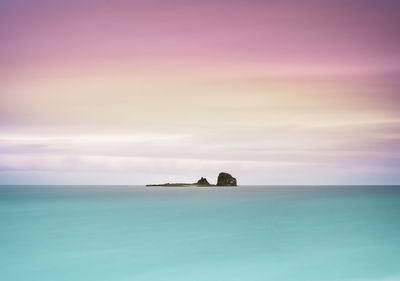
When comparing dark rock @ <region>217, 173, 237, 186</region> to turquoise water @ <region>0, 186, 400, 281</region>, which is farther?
dark rock @ <region>217, 173, 237, 186</region>

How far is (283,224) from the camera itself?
141ft

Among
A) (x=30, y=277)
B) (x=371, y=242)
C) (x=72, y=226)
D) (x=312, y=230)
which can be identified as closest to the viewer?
(x=30, y=277)

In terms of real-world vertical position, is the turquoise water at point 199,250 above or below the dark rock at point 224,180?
below

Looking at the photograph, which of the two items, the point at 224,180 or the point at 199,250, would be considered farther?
the point at 224,180

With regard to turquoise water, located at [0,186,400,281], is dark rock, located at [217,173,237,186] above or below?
above

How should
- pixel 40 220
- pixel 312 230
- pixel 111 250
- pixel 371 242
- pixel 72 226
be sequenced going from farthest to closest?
1. pixel 40 220
2. pixel 72 226
3. pixel 312 230
4. pixel 371 242
5. pixel 111 250

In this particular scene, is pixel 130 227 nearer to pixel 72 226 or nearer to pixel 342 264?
pixel 72 226

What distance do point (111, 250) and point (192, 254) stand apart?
525cm

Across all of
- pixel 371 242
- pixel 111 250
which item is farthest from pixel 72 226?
pixel 371 242

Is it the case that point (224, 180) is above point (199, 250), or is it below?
above

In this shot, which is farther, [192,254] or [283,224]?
[283,224]

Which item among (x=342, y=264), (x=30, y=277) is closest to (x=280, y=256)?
(x=342, y=264)

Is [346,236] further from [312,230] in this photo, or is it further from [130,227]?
[130,227]

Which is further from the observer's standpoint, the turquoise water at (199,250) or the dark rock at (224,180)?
the dark rock at (224,180)
